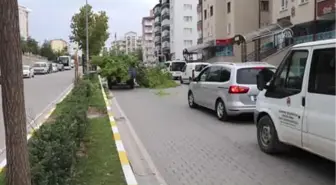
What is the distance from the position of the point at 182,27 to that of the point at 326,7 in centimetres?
6833

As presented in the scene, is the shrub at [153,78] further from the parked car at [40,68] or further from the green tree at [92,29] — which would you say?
the parked car at [40,68]

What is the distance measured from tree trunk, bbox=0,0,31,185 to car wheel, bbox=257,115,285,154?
16.7 feet

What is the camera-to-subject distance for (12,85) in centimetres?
312

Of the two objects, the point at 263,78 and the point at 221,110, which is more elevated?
the point at 263,78

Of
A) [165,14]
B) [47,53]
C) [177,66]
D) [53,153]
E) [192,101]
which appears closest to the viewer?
[53,153]

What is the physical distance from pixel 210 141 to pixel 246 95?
2.88 meters

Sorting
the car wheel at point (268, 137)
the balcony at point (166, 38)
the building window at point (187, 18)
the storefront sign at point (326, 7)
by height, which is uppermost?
the building window at point (187, 18)

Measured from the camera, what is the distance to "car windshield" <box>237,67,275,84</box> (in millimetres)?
11698

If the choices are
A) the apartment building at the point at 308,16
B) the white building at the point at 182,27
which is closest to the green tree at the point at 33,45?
the white building at the point at 182,27

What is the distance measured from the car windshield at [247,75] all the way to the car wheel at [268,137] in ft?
12.1

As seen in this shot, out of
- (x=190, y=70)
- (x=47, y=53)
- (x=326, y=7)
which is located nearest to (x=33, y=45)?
(x=47, y=53)

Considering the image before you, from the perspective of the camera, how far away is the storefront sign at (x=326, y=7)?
2757 centimetres

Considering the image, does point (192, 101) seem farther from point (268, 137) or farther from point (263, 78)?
point (268, 137)

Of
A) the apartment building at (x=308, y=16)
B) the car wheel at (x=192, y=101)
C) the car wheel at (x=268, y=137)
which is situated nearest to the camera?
the car wheel at (x=268, y=137)
